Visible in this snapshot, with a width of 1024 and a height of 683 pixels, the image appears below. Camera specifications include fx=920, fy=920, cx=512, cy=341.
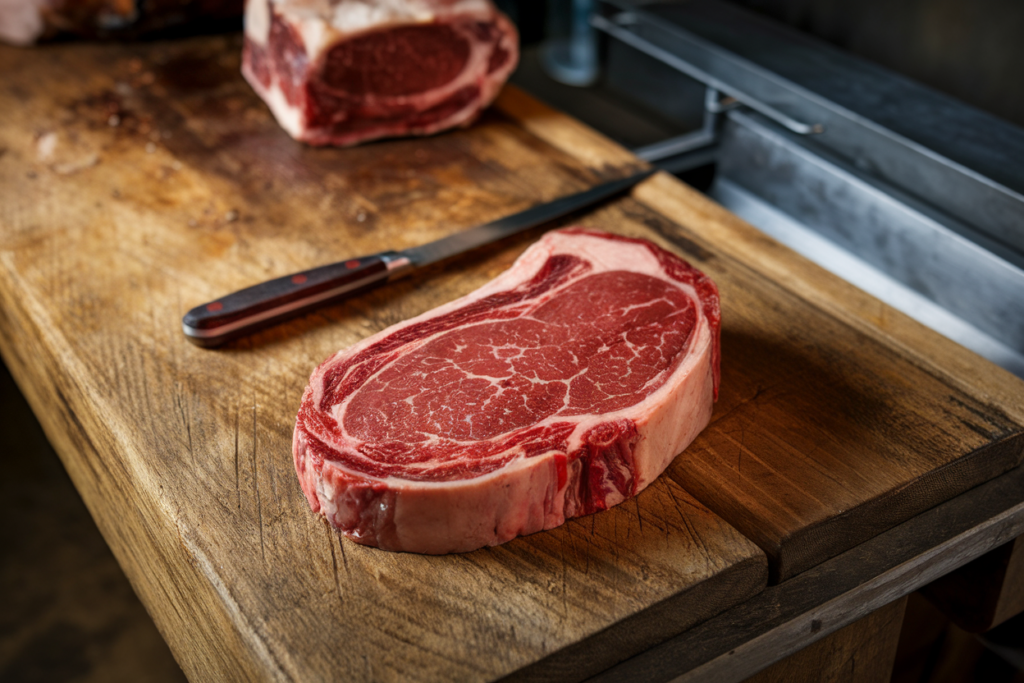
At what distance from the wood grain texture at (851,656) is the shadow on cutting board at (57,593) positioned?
6.33 ft

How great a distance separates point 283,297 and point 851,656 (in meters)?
1.16

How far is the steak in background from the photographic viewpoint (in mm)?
2791

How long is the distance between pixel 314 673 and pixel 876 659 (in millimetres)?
956

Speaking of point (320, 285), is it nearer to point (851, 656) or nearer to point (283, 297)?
point (283, 297)

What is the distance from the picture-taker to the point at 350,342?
1.69m

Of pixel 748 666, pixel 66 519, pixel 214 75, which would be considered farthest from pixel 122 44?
pixel 748 666

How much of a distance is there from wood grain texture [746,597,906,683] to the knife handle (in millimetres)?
987

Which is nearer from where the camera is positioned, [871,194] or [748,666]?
[748,666]

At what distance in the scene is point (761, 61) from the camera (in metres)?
2.35

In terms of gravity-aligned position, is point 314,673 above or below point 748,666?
above

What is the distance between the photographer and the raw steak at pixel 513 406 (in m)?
1.25

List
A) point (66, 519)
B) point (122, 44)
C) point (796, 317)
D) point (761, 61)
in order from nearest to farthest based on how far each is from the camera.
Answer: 1. point (796, 317)
2. point (761, 61)
3. point (122, 44)
4. point (66, 519)

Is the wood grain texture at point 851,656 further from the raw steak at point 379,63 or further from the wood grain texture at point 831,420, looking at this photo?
the raw steak at point 379,63

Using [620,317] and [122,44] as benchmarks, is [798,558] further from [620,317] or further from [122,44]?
[122,44]
